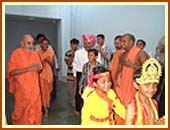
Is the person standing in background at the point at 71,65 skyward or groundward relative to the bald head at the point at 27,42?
groundward

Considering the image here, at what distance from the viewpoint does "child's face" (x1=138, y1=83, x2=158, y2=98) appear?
170cm

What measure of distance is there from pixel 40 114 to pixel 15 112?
0.14 metres

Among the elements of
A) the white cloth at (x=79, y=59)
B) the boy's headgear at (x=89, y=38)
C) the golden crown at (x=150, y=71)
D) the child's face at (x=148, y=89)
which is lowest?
the child's face at (x=148, y=89)

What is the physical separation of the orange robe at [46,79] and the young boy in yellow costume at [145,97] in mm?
440

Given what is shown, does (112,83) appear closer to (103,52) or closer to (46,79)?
(103,52)

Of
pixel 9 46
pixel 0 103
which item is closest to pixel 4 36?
pixel 9 46

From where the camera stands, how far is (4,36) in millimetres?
1689

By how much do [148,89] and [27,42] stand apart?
2.30ft

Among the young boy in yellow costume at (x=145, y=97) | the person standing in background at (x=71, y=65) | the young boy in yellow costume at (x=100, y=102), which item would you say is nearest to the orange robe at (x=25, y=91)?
the person standing in background at (x=71, y=65)

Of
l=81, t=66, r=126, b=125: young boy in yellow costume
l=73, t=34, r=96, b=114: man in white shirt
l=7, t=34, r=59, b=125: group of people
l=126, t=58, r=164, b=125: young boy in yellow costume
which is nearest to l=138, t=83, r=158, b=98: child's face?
l=126, t=58, r=164, b=125: young boy in yellow costume

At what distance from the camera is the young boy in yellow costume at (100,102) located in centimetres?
171

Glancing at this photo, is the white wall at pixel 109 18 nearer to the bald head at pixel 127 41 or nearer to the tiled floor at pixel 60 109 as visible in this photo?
the bald head at pixel 127 41

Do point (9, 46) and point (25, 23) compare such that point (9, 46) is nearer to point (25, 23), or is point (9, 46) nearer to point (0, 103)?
point (25, 23)

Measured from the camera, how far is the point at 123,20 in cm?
168
